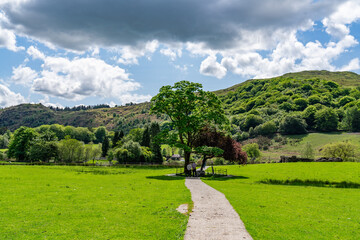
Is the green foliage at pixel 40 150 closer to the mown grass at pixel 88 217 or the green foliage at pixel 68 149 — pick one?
the green foliage at pixel 68 149

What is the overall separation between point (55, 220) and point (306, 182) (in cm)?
3819

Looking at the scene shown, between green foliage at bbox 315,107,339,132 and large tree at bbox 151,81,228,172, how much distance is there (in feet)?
440

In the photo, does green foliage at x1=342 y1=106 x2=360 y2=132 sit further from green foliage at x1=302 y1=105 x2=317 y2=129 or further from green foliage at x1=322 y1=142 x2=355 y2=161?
green foliage at x1=322 y1=142 x2=355 y2=161

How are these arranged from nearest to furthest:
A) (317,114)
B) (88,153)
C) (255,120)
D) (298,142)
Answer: (88,153)
(298,142)
(317,114)
(255,120)

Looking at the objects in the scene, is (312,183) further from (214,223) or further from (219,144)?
(214,223)

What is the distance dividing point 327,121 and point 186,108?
140m

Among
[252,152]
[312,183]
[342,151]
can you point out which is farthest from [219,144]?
[252,152]

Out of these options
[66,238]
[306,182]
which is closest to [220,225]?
[66,238]

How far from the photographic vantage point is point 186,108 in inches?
1816

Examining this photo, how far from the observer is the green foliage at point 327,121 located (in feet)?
485

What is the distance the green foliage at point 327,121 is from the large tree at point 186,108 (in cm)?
13419

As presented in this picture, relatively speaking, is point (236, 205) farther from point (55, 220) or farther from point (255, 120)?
point (255, 120)

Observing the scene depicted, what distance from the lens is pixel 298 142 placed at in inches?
5202

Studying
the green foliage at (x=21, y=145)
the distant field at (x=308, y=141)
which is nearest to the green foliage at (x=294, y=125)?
the distant field at (x=308, y=141)
